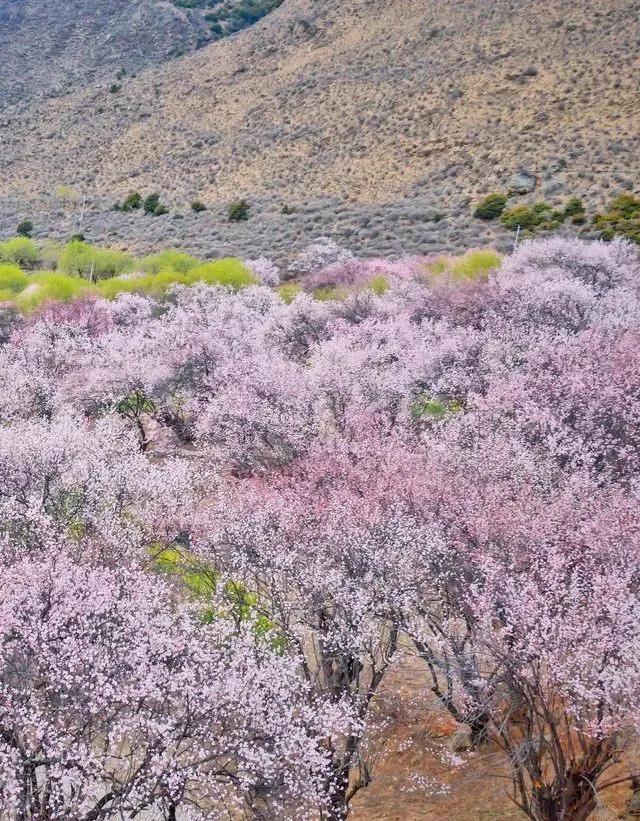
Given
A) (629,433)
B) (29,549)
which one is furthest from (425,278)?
(29,549)

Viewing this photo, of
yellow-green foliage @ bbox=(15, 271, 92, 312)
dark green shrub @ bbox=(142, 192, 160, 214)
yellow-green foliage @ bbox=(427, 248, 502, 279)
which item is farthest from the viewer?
dark green shrub @ bbox=(142, 192, 160, 214)

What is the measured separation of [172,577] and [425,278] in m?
23.7

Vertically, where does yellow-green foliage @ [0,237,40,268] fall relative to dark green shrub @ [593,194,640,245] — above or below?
above

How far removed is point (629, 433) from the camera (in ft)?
45.4

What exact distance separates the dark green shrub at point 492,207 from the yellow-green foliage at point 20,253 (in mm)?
28175

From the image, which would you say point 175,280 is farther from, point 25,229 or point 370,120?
point 370,120

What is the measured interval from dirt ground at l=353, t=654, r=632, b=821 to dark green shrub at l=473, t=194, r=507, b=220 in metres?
35.3

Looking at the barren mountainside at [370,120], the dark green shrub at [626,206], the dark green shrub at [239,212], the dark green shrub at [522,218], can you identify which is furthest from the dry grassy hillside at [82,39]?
the dark green shrub at [626,206]

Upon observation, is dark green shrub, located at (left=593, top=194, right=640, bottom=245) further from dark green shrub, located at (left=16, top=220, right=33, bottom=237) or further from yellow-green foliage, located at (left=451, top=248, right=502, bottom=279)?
dark green shrub, located at (left=16, top=220, right=33, bottom=237)

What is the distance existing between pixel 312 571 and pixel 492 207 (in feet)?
120

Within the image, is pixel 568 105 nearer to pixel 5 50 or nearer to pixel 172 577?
pixel 172 577

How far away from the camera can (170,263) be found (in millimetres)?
38281

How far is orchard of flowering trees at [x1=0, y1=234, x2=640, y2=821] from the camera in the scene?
6.94m

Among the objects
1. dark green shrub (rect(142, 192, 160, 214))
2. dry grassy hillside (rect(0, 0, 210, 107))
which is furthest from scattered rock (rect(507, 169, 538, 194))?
dry grassy hillside (rect(0, 0, 210, 107))
